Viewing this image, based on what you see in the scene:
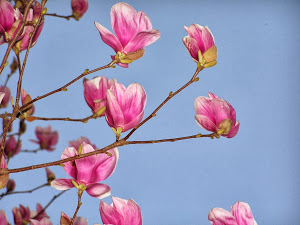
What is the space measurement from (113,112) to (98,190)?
0.12 m

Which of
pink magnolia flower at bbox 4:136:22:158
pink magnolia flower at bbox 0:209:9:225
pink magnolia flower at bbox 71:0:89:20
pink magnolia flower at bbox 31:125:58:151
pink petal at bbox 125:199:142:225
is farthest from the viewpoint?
pink magnolia flower at bbox 31:125:58:151

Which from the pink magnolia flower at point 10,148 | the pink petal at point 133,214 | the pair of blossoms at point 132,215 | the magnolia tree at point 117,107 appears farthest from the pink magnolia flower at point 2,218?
the pink magnolia flower at point 10,148

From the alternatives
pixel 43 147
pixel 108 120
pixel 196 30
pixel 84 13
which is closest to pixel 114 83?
pixel 108 120

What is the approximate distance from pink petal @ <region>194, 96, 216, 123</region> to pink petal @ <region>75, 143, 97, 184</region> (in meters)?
0.17

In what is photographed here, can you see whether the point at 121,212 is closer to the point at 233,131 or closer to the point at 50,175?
the point at 233,131

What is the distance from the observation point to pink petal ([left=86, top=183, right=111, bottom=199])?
0.54m

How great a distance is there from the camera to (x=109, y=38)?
0.57 m

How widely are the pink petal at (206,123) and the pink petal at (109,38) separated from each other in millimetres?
161

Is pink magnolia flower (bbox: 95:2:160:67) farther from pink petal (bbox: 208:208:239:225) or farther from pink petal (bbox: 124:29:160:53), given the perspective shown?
pink petal (bbox: 208:208:239:225)

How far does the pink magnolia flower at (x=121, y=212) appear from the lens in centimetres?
53

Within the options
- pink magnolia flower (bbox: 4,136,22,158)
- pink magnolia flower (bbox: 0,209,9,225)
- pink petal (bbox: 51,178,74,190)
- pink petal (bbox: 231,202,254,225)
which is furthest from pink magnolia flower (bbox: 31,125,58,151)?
pink petal (bbox: 231,202,254,225)

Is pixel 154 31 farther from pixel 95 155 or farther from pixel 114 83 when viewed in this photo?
pixel 95 155

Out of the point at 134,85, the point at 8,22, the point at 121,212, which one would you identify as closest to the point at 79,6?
the point at 8,22

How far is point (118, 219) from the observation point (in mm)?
535
